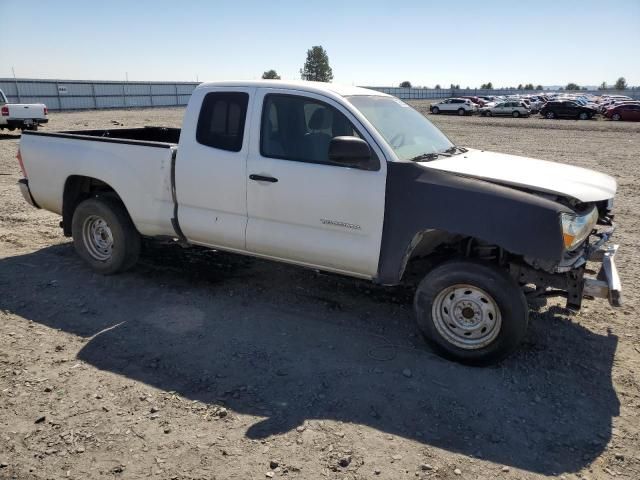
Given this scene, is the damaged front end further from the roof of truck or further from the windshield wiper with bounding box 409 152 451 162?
the roof of truck

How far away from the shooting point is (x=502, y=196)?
12.3ft

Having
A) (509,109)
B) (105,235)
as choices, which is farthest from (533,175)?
(509,109)

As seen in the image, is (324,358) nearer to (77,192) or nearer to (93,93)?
(77,192)

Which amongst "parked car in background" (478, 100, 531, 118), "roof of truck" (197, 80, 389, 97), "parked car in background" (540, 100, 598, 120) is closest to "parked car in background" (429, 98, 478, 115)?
"parked car in background" (478, 100, 531, 118)

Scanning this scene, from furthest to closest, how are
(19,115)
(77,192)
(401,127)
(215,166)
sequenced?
(19,115)
(77,192)
(215,166)
(401,127)

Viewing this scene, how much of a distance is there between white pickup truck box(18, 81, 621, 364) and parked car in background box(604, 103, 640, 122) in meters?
37.2

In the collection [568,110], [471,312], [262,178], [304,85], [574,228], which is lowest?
[471,312]

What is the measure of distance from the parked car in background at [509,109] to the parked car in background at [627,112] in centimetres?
693

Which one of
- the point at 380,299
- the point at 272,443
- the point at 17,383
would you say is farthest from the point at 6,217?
the point at 272,443

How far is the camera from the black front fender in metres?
3.62

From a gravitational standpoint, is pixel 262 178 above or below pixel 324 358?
above

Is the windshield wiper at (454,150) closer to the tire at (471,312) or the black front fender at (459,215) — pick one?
the black front fender at (459,215)

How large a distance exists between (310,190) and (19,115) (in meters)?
19.1

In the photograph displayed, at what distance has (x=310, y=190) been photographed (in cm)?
441
